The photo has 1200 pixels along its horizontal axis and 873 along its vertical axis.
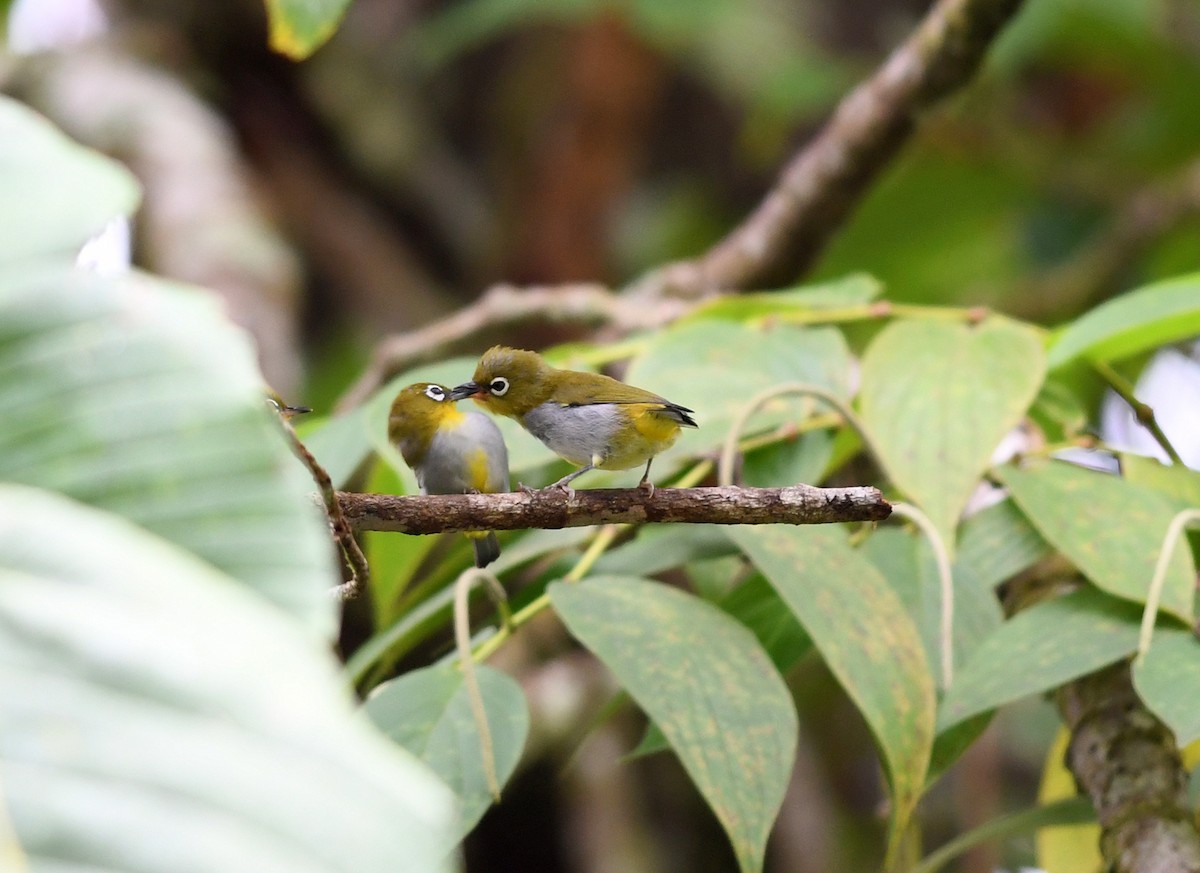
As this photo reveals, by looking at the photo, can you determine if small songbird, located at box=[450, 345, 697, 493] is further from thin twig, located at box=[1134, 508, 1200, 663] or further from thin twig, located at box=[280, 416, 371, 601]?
thin twig, located at box=[1134, 508, 1200, 663]

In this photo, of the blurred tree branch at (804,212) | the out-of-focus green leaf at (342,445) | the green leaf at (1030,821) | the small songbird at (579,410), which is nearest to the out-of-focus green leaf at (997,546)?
the green leaf at (1030,821)

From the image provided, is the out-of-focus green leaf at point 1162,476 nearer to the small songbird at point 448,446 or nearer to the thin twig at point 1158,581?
the thin twig at point 1158,581

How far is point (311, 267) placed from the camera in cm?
397

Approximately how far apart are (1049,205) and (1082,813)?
2.94 meters

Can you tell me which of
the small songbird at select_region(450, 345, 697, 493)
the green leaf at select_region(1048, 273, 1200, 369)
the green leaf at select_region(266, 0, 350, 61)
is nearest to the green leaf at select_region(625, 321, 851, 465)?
the small songbird at select_region(450, 345, 697, 493)

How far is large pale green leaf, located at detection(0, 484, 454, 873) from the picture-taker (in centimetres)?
30

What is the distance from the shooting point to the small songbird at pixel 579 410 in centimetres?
110

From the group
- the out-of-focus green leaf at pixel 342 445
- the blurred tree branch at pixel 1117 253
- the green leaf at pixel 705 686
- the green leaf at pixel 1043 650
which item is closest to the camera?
the green leaf at pixel 705 686

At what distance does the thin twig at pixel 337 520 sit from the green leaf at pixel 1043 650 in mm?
538

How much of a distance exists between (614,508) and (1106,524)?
609mm

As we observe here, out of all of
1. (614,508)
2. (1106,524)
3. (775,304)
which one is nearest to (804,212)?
(775,304)

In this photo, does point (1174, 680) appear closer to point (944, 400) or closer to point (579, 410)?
point (944, 400)

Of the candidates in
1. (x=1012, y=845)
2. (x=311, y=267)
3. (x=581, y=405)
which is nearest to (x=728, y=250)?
(x=1012, y=845)

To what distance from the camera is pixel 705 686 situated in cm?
102
